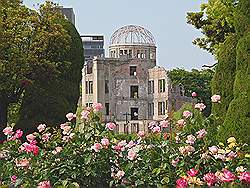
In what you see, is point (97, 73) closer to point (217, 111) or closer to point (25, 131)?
point (25, 131)

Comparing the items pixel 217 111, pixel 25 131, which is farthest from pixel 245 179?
pixel 25 131

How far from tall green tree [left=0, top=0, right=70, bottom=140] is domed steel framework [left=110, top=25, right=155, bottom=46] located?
34582 millimetres

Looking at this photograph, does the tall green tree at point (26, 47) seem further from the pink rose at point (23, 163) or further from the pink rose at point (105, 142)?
the pink rose at point (105, 142)

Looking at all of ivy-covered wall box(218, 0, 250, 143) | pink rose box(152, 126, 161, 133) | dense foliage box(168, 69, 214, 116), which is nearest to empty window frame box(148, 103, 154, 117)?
dense foliage box(168, 69, 214, 116)

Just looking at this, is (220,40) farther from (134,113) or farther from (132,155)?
(134,113)

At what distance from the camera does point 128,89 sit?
155ft

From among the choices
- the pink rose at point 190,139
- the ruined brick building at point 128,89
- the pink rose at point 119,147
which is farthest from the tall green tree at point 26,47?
the ruined brick building at point 128,89

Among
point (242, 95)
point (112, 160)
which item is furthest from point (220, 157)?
point (242, 95)

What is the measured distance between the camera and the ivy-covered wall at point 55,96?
608 inches

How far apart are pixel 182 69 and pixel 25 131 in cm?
3899

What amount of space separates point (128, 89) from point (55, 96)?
31.7 m

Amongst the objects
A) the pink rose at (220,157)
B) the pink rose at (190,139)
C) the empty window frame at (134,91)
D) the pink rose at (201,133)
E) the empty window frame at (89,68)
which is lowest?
the pink rose at (220,157)

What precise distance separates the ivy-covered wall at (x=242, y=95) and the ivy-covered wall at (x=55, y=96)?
25.6 ft

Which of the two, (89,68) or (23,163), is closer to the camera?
(23,163)
